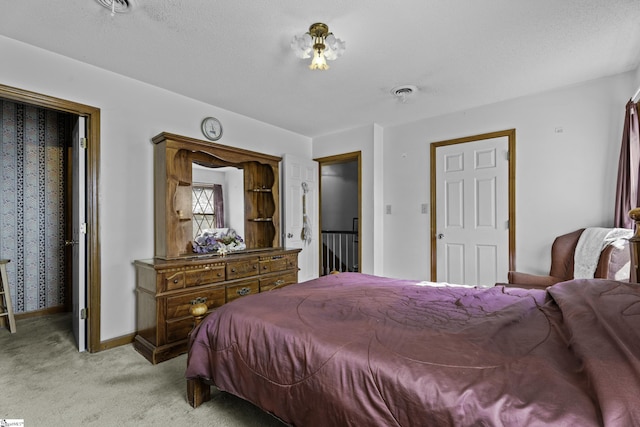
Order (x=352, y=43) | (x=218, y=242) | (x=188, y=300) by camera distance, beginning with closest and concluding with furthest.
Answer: (x=352, y=43)
(x=188, y=300)
(x=218, y=242)

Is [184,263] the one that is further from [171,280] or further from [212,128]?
[212,128]

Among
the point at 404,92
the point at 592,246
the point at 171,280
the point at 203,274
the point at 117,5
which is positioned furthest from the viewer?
the point at 404,92

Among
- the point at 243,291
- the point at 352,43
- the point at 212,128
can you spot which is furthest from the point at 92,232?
the point at 352,43

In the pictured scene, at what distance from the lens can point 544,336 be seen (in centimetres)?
122

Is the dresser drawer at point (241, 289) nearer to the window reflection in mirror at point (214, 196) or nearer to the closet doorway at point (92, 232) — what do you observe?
Answer: the window reflection in mirror at point (214, 196)

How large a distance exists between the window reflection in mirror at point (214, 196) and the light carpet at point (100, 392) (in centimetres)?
136

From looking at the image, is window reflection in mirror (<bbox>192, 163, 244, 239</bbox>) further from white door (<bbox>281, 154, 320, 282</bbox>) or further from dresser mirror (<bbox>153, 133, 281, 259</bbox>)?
white door (<bbox>281, 154, 320, 282</bbox>)

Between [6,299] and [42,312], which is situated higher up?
[6,299]

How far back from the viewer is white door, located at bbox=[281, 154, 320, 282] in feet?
14.0

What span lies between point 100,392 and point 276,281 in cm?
183

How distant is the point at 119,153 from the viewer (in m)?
2.91

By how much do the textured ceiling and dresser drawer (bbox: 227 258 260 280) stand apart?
1.74 m

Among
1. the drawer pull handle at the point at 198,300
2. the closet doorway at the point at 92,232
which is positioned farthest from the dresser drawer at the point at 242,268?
the closet doorway at the point at 92,232

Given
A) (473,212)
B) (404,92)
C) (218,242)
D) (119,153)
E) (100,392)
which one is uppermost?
(404,92)
